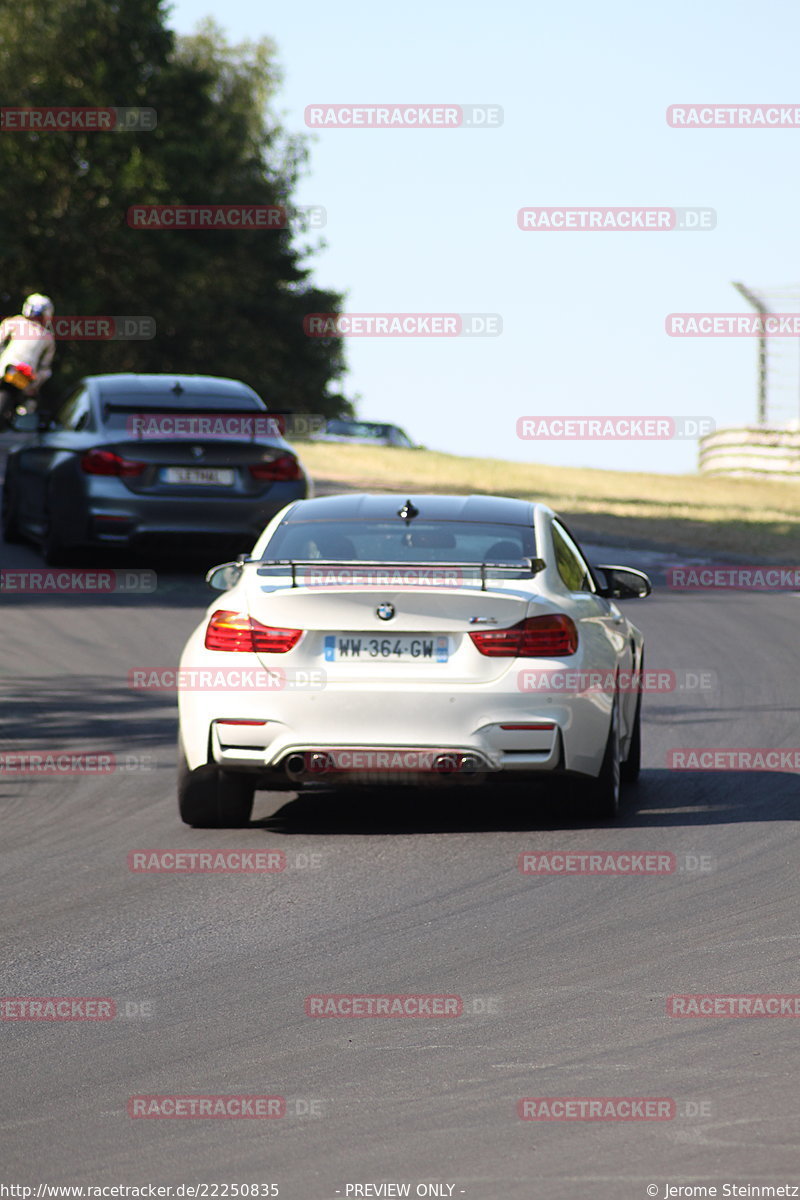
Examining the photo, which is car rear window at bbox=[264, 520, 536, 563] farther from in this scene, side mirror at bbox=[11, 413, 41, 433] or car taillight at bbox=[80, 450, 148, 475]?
side mirror at bbox=[11, 413, 41, 433]

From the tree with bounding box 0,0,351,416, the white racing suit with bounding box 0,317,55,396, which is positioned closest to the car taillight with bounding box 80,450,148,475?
the white racing suit with bounding box 0,317,55,396

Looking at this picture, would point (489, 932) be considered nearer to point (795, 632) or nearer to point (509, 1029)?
point (509, 1029)

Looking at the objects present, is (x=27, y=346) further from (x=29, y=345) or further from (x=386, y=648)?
(x=386, y=648)

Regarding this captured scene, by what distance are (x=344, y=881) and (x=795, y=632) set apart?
9.34 m

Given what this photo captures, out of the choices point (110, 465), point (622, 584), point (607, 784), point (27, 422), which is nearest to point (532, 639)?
point (607, 784)

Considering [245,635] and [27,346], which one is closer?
[245,635]

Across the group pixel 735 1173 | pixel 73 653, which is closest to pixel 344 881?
pixel 735 1173

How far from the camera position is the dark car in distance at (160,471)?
56.6 feet

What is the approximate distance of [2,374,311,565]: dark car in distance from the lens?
1725 centimetres

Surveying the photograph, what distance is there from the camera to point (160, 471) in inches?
680

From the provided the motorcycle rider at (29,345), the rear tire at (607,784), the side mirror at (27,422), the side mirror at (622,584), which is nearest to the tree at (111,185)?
the motorcycle rider at (29,345)

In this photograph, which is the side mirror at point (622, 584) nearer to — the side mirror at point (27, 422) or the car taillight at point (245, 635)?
the car taillight at point (245, 635)

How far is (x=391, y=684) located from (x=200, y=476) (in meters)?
8.96

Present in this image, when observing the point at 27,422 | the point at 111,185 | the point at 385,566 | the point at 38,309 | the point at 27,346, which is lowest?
the point at 385,566
